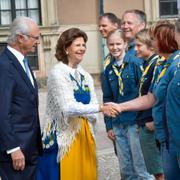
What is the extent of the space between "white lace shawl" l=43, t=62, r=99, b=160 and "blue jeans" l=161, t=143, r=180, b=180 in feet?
2.84

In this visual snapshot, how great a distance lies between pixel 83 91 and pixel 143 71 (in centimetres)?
60

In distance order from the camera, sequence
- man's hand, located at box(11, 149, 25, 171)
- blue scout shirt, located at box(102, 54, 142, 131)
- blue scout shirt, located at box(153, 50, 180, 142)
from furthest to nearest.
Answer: blue scout shirt, located at box(102, 54, 142, 131)
man's hand, located at box(11, 149, 25, 171)
blue scout shirt, located at box(153, 50, 180, 142)

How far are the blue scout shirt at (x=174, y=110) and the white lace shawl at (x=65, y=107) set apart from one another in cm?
110

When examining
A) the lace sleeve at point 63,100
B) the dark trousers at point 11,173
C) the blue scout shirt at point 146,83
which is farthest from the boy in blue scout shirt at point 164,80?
the dark trousers at point 11,173

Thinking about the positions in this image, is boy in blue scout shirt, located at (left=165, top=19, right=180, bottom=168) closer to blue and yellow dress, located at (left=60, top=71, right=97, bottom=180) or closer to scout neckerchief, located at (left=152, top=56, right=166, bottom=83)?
scout neckerchief, located at (left=152, top=56, right=166, bottom=83)

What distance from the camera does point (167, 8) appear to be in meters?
22.7

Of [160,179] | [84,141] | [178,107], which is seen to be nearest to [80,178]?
[84,141]

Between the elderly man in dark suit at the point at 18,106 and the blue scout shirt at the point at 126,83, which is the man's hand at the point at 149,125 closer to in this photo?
the blue scout shirt at the point at 126,83

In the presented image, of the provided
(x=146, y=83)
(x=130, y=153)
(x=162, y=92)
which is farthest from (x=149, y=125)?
(x=162, y=92)

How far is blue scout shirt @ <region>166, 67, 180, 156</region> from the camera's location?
3.79m

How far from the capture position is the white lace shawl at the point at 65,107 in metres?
Answer: 4.83

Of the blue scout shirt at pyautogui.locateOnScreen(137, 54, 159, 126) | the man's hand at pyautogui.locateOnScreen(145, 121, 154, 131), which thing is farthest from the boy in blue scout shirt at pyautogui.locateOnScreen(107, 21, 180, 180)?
the man's hand at pyautogui.locateOnScreen(145, 121, 154, 131)

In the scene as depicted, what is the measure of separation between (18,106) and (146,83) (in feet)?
4.06

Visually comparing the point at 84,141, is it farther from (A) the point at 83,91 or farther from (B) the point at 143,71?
(B) the point at 143,71
